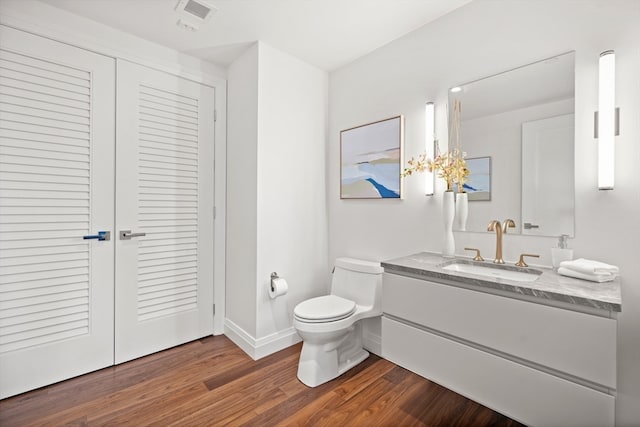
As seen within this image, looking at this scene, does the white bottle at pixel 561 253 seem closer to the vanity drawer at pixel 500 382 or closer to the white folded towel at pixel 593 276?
the white folded towel at pixel 593 276

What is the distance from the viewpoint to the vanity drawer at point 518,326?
3.49ft

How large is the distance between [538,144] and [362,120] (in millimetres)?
1308

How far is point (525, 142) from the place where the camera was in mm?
1688

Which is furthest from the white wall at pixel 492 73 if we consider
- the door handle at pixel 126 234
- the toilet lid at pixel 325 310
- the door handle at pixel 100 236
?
the door handle at pixel 100 236

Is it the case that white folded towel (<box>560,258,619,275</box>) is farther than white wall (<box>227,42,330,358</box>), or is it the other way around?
white wall (<box>227,42,330,358</box>)

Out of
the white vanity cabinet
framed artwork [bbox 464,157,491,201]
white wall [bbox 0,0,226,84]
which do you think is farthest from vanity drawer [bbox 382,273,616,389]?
white wall [bbox 0,0,226,84]

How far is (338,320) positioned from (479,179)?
4.23ft

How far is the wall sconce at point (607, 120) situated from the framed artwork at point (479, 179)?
515mm

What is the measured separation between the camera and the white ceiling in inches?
74.4

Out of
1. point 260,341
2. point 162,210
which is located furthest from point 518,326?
point 162,210

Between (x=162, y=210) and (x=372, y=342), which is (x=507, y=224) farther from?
(x=162, y=210)

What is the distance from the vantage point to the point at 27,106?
184 cm

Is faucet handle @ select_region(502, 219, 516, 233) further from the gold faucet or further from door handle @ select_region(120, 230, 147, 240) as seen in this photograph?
door handle @ select_region(120, 230, 147, 240)

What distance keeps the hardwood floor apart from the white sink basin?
0.77 m
